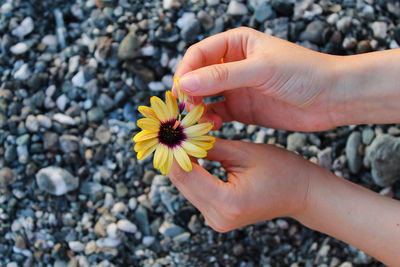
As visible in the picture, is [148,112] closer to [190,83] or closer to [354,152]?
[190,83]

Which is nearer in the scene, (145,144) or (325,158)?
(145,144)

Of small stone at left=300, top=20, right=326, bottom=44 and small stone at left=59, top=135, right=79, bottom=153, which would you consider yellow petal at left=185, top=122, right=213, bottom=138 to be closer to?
small stone at left=59, top=135, right=79, bottom=153

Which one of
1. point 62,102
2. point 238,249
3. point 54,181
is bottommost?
point 238,249

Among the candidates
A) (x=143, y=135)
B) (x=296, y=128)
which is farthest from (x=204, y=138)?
(x=296, y=128)

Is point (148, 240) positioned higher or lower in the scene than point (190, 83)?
lower

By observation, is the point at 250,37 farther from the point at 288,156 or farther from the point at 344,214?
the point at 344,214

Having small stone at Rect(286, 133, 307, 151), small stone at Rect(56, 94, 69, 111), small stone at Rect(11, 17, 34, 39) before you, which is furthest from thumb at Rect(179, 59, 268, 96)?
small stone at Rect(11, 17, 34, 39)

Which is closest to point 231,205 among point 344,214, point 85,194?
point 344,214
